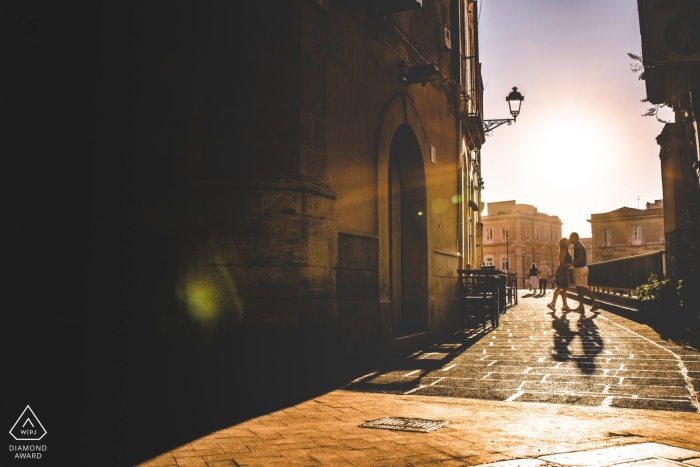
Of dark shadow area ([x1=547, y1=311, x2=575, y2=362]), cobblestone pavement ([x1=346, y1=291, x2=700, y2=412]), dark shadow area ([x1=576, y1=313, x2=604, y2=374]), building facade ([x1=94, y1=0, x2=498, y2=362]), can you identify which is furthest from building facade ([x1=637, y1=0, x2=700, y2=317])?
building facade ([x1=94, y1=0, x2=498, y2=362])

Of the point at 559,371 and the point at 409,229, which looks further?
the point at 409,229

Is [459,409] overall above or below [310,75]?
below

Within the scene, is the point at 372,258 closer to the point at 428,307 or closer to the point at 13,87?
the point at 428,307

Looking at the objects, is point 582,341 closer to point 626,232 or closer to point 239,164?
point 239,164

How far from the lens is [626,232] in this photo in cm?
6588

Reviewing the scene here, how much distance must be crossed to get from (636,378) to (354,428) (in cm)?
307

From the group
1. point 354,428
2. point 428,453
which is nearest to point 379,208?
point 354,428

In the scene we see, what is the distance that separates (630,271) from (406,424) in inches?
484

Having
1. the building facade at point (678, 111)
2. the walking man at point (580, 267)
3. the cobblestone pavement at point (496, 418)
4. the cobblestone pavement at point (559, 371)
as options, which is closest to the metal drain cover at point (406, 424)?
the cobblestone pavement at point (496, 418)

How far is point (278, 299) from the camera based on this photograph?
550 cm

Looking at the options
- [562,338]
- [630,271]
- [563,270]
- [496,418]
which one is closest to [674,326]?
[562,338]

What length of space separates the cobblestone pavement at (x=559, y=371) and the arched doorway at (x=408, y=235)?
79 cm

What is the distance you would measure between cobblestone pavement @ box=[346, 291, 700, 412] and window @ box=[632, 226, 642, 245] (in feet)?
202

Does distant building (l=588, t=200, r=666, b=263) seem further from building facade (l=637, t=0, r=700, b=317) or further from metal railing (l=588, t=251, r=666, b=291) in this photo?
building facade (l=637, t=0, r=700, b=317)
